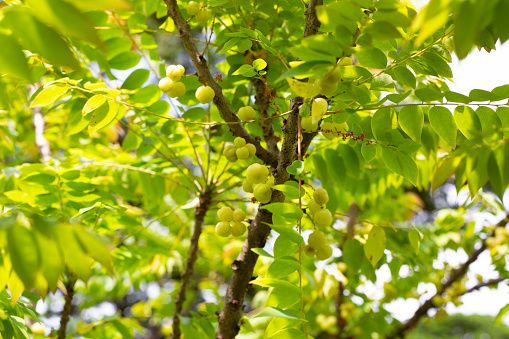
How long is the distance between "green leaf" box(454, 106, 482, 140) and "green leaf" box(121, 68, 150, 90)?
1.17 meters

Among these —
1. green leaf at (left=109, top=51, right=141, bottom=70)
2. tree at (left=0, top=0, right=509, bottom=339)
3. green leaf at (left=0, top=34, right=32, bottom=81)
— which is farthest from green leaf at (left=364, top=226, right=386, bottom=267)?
green leaf at (left=109, top=51, right=141, bottom=70)

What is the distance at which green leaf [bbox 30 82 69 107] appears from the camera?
3.96 ft

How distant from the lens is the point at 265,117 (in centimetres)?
155

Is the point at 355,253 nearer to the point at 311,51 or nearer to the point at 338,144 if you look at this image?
the point at 338,144

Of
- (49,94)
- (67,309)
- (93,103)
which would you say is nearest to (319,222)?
(93,103)

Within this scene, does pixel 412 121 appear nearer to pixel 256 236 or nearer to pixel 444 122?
pixel 444 122

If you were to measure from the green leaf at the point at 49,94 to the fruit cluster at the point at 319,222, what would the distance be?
0.85 m

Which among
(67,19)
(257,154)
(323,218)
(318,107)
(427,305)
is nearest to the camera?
(67,19)

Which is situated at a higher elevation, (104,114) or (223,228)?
(104,114)

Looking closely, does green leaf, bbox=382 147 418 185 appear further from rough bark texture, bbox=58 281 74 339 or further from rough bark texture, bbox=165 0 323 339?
rough bark texture, bbox=58 281 74 339

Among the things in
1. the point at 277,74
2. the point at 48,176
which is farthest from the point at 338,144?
the point at 48,176

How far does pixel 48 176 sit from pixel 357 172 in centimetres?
121

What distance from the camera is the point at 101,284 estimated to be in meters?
2.95

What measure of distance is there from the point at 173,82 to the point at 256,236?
59cm
